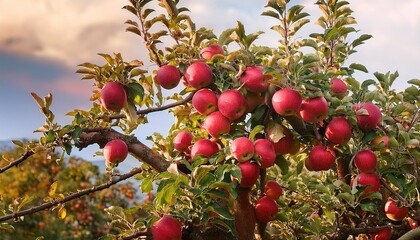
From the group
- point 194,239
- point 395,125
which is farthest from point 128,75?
point 395,125

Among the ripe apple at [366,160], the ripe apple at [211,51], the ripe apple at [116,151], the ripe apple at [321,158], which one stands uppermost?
the ripe apple at [211,51]

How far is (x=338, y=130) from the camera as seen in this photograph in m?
2.37

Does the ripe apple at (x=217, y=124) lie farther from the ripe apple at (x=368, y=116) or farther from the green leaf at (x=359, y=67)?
the green leaf at (x=359, y=67)

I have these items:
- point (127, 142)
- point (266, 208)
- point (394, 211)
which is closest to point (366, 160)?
point (394, 211)

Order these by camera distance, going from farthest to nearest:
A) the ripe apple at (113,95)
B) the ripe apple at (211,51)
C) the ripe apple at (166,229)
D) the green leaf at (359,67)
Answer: the green leaf at (359,67), the ripe apple at (211,51), the ripe apple at (113,95), the ripe apple at (166,229)

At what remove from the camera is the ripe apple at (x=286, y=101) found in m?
2.13

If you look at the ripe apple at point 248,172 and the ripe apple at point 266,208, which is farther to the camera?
the ripe apple at point 266,208

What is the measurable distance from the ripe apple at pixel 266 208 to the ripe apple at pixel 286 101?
49 cm

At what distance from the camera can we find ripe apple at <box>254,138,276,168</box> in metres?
2.17

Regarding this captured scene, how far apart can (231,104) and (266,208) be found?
553 millimetres

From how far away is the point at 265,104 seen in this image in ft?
7.68

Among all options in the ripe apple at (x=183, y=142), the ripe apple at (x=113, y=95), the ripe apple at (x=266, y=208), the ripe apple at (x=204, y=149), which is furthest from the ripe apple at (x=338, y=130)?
the ripe apple at (x=113, y=95)

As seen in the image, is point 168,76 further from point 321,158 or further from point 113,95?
point 321,158

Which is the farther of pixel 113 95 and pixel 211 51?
pixel 211 51
